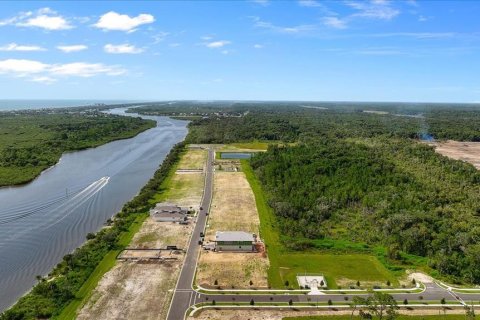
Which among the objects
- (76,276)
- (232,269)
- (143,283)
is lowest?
(143,283)

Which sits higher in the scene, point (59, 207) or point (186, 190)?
point (186, 190)

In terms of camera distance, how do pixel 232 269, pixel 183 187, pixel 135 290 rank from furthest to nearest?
pixel 183 187
pixel 232 269
pixel 135 290

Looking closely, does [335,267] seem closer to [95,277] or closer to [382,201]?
[382,201]

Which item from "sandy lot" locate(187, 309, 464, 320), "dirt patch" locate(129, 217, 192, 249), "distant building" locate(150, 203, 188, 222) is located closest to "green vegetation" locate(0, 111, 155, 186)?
"distant building" locate(150, 203, 188, 222)

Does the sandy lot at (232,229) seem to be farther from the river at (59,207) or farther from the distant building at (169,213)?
the river at (59,207)

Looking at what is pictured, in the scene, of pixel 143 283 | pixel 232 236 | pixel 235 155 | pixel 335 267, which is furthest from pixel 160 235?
pixel 235 155

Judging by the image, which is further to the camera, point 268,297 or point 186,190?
point 186,190

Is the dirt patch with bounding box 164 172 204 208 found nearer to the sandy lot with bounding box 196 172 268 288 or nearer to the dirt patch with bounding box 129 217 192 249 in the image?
the sandy lot with bounding box 196 172 268 288

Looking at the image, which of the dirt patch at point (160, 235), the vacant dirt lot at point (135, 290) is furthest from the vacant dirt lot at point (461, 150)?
the vacant dirt lot at point (135, 290)
